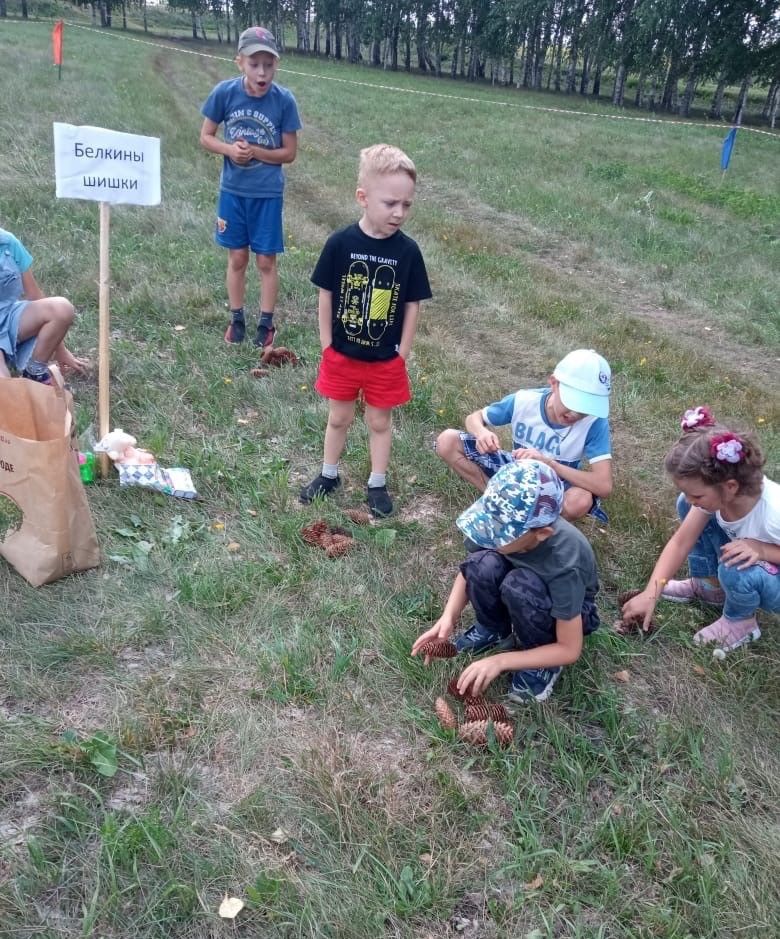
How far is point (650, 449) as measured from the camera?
4445 mm

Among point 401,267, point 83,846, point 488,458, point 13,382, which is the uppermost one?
point 401,267

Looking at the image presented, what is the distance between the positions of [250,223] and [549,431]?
110 inches

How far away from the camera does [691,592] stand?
3.12 m

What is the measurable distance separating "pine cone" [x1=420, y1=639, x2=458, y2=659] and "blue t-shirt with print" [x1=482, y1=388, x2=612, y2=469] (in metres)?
0.96

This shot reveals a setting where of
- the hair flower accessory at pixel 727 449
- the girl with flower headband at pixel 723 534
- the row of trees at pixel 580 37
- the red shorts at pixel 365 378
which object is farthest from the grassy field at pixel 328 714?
the row of trees at pixel 580 37

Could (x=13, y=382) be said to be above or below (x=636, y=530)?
above

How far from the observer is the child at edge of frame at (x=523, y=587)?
2.13 metres

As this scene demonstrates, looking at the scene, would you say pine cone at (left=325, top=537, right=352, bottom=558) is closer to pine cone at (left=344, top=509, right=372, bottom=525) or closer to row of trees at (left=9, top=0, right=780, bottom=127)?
pine cone at (left=344, top=509, right=372, bottom=525)

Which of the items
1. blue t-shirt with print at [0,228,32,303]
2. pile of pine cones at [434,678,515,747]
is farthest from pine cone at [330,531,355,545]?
blue t-shirt with print at [0,228,32,303]

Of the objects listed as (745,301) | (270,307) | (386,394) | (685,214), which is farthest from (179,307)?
(685,214)

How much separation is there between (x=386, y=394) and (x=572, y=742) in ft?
5.68

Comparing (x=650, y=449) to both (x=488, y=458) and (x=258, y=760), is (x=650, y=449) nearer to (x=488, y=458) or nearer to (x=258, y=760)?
(x=488, y=458)

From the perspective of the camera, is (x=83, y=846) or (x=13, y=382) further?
(x=13, y=382)

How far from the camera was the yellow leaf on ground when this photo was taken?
1779 millimetres
